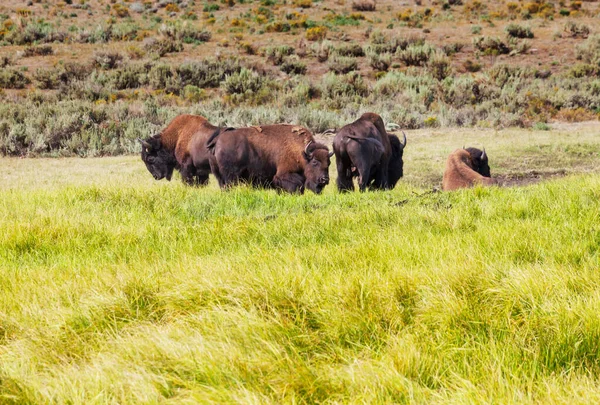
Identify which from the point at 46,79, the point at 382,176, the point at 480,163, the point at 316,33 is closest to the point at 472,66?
the point at 316,33

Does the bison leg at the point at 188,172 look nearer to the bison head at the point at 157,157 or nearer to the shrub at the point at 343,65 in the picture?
the bison head at the point at 157,157

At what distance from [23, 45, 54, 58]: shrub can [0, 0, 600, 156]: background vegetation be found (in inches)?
3.4

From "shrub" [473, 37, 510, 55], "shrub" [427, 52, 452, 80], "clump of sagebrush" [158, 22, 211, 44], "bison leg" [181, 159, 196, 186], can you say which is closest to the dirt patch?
"bison leg" [181, 159, 196, 186]

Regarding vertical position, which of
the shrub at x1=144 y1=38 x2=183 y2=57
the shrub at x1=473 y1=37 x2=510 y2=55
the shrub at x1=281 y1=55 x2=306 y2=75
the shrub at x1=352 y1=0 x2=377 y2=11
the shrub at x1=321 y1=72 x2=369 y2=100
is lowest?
Result: the shrub at x1=321 y1=72 x2=369 y2=100

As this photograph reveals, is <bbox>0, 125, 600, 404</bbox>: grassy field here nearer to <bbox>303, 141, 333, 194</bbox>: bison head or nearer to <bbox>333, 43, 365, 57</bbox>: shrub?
<bbox>303, 141, 333, 194</bbox>: bison head

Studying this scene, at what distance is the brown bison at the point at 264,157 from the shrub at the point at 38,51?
2995cm

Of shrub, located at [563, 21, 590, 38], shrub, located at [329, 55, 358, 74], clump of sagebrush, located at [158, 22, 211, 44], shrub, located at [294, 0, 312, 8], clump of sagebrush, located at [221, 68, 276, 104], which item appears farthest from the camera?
shrub, located at [294, 0, 312, 8]

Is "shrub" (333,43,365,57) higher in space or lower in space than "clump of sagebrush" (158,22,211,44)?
lower

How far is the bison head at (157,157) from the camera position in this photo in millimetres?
11711

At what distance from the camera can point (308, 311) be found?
10.3 feet

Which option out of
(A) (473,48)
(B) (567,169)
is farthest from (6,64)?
(B) (567,169)

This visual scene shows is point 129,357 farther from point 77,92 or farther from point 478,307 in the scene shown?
point 77,92

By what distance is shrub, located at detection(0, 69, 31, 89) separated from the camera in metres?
28.9

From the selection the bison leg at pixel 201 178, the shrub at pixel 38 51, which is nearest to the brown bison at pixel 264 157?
the bison leg at pixel 201 178
